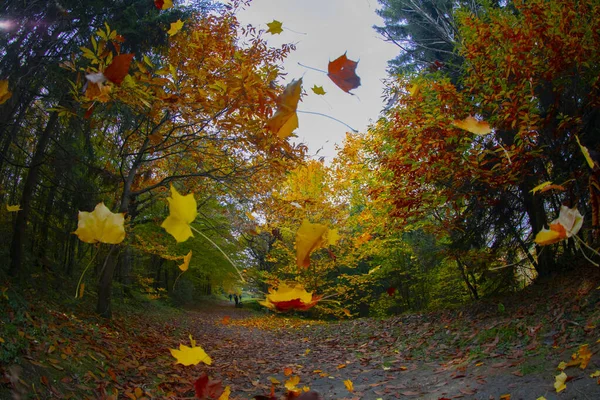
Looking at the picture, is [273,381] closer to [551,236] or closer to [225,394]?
[225,394]

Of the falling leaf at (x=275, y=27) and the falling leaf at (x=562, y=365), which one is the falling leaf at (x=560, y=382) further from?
the falling leaf at (x=275, y=27)

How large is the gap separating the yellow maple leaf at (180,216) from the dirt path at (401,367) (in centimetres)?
283

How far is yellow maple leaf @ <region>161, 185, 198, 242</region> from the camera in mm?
1196

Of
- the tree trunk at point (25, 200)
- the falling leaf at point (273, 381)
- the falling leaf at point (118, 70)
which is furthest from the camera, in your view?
the tree trunk at point (25, 200)

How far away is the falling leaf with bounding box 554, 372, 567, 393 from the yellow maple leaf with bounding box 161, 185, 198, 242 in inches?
116

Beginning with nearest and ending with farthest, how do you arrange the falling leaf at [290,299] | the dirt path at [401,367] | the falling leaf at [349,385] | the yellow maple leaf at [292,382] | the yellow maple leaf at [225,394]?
the falling leaf at [290,299], the dirt path at [401,367], the yellow maple leaf at [225,394], the falling leaf at [349,385], the yellow maple leaf at [292,382]

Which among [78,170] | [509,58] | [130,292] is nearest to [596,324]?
[509,58]

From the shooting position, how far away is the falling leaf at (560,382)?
2631 mm

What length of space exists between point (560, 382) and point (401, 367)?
6.51 feet

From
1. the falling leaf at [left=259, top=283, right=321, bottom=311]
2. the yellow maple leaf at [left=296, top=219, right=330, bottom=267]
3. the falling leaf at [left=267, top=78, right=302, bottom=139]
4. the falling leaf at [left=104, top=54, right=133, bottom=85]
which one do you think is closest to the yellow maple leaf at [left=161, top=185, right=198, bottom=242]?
the yellow maple leaf at [left=296, top=219, right=330, bottom=267]

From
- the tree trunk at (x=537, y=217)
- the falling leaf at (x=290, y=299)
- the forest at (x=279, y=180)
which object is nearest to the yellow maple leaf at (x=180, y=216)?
the forest at (x=279, y=180)

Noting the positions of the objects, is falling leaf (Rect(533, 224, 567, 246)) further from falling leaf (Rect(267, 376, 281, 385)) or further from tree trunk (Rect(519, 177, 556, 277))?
tree trunk (Rect(519, 177, 556, 277))

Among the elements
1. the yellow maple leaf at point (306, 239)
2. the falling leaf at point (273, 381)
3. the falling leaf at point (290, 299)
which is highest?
the yellow maple leaf at point (306, 239)

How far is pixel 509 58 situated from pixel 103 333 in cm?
620
